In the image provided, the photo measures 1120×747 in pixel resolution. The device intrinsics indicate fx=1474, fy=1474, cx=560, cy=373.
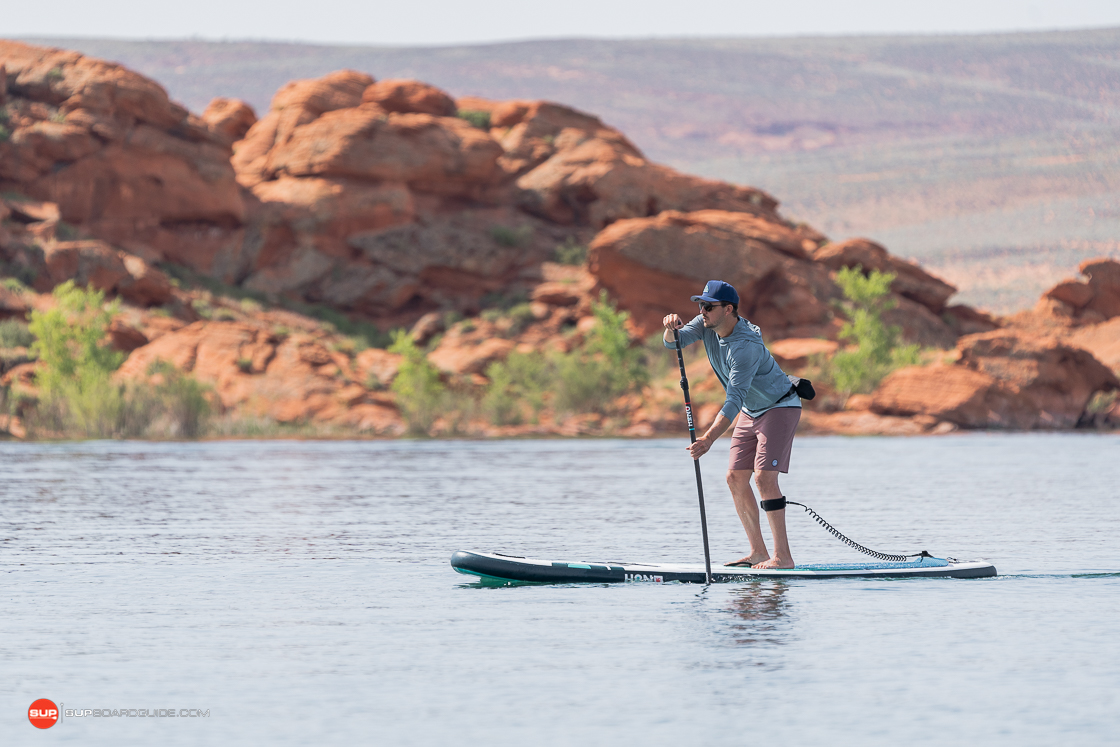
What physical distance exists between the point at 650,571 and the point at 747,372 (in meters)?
1.81

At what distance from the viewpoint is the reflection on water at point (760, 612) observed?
9438 millimetres

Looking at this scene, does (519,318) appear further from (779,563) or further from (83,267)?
(779,563)

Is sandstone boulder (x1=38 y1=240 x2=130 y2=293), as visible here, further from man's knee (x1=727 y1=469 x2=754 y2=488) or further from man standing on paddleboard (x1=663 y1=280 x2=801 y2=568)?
man's knee (x1=727 y1=469 x2=754 y2=488)

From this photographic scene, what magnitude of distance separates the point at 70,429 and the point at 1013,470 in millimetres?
29079

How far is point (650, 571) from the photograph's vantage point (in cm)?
1195

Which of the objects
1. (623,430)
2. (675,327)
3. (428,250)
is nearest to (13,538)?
(675,327)

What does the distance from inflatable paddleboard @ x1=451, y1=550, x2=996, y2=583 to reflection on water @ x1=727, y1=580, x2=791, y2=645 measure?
20cm

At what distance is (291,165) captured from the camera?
71750mm

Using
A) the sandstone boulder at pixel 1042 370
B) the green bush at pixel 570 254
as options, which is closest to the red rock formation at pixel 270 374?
the green bush at pixel 570 254

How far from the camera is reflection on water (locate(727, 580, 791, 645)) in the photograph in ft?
31.0

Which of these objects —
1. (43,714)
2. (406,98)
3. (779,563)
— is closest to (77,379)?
(406,98)

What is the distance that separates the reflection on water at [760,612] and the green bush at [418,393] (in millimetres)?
37441

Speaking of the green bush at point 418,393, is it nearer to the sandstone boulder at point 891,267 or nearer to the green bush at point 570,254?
the green bush at point 570,254

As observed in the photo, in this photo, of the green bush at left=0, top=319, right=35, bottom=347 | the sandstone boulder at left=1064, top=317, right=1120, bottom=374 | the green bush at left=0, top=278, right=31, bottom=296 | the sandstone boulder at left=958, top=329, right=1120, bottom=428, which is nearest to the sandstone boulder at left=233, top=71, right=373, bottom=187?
the green bush at left=0, top=278, right=31, bottom=296
